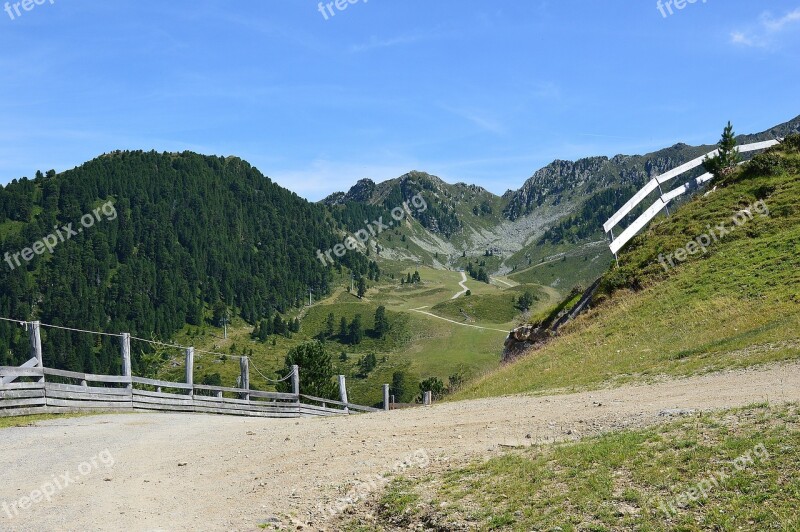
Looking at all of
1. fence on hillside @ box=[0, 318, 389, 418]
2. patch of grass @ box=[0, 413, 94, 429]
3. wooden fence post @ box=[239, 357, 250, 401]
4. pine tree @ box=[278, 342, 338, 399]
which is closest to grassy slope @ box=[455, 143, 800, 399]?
wooden fence post @ box=[239, 357, 250, 401]

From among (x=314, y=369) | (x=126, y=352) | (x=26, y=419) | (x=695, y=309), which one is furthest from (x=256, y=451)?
(x=314, y=369)

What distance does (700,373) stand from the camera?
2017 cm

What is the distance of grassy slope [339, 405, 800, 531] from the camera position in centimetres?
833

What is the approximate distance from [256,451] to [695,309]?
20.7 m

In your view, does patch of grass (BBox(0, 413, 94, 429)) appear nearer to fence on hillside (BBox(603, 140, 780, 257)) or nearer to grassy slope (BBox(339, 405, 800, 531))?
grassy slope (BBox(339, 405, 800, 531))

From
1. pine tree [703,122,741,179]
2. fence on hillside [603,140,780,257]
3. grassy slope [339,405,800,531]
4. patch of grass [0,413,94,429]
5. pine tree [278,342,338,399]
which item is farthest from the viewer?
pine tree [278,342,338,399]

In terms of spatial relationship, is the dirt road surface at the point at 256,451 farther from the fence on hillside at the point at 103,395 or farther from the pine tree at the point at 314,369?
the pine tree at the point at 314,369

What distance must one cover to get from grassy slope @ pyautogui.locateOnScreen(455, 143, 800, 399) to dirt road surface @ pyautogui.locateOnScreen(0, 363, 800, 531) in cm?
410

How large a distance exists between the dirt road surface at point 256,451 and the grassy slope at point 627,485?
1.19m

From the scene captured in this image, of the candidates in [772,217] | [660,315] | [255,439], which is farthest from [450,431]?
[772,217]

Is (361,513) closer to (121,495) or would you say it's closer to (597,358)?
(121,495)

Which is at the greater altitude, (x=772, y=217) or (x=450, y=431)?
(x=772, y=217)

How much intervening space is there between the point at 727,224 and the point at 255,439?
99.1 feet

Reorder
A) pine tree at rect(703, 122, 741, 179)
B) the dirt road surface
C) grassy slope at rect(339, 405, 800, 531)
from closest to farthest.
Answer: grassy slope at rect(339, 405, 800, 531) → the dirt road surface → pine tree at rect(703, 122, 741, 179)
